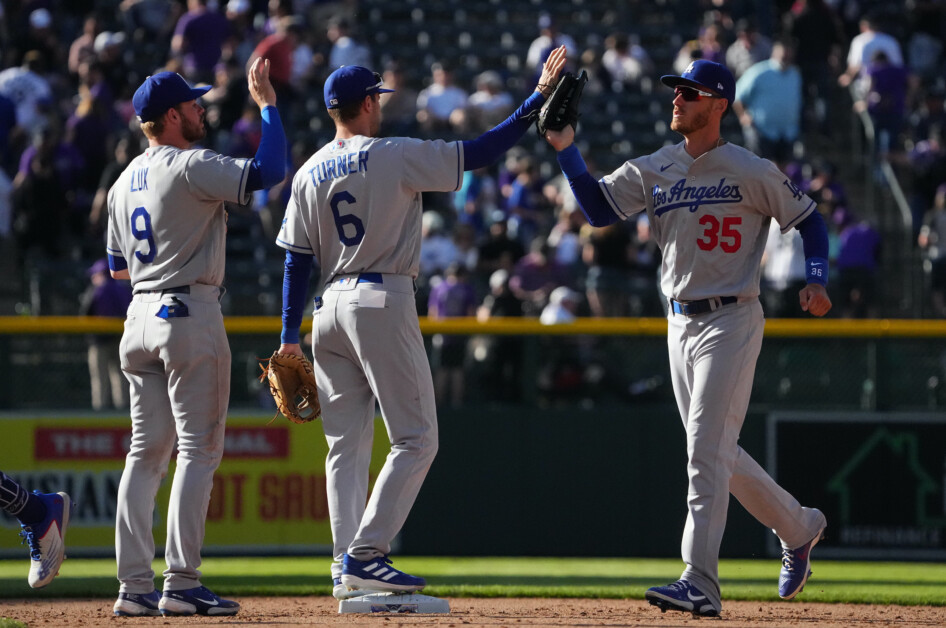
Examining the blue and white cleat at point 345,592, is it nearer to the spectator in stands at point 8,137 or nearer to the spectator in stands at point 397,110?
the spectator in stands at point 397,110

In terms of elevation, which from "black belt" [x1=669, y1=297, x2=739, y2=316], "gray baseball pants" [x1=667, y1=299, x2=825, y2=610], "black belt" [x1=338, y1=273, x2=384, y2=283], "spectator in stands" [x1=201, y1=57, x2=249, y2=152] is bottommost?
"gray baseball pants" [x1=667, y1=299, x2=825, y2=610]

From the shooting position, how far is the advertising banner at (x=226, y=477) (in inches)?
369

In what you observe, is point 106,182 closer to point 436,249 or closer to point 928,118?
point 436,249

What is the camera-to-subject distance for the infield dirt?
18.7 feet

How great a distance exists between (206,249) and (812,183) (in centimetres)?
939

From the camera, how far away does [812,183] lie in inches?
559

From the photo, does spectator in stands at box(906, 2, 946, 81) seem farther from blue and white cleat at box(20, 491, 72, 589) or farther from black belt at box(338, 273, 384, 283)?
blue and white cleat at box(20, 491, 72, 589)

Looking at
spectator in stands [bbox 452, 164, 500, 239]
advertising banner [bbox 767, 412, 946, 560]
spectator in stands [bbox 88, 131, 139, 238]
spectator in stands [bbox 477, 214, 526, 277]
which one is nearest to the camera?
advertising banner [bbox 767, 412, 946, 560]

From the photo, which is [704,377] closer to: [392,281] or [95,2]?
[392,281]

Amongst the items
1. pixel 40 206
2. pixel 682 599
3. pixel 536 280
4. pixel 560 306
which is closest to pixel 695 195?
pixel 682 599

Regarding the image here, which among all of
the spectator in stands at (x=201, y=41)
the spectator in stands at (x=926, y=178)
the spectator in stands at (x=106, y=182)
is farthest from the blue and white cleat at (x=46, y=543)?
the spectator in stands at (x=926, y=178)

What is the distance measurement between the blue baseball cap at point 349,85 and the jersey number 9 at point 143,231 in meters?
0.90

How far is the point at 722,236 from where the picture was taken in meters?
5.89

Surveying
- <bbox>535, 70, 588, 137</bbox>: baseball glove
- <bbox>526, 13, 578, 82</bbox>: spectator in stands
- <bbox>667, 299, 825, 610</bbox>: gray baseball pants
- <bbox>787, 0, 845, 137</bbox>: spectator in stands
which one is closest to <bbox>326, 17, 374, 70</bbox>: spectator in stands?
<bbox>526, 13, 578, 82</bbox>: spectator in stands
